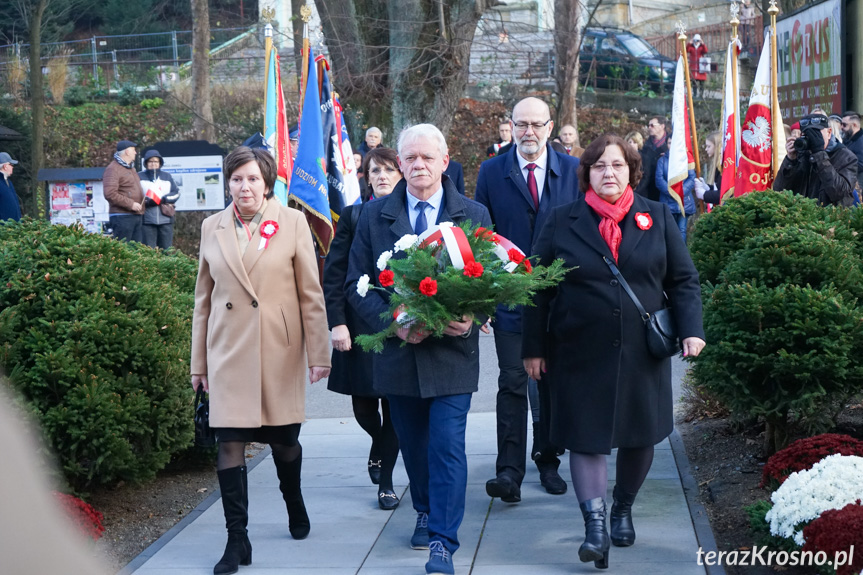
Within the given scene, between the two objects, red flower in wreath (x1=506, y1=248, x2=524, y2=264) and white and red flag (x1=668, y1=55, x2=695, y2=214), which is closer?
red flower in wreath (x1=506, y1=248, x2=524, y2=264)

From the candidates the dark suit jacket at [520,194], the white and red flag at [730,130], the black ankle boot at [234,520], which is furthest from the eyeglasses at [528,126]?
the white and red flag at [730,130]

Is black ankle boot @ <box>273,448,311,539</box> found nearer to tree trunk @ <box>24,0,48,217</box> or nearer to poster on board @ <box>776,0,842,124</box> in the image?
poster on board @ <box>776,0,842,124</box>

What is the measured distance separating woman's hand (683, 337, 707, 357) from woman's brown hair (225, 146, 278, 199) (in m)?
2.25

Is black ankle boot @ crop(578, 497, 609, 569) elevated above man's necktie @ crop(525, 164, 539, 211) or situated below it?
below

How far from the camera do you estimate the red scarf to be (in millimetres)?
5242

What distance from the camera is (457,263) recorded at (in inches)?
195

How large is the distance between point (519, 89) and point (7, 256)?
24260mm

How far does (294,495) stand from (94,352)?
1.41m

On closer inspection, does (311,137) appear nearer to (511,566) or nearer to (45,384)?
(45,384)

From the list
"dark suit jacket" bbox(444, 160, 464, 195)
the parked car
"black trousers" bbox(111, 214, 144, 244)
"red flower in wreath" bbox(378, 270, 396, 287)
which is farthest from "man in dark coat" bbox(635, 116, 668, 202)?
the parked car

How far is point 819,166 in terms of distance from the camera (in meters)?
9.72

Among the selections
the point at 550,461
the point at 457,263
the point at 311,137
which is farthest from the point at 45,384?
the point at 311,137

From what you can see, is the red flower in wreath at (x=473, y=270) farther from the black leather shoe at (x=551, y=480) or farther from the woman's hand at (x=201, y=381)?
the black leather shoe at (x=551, y=480)

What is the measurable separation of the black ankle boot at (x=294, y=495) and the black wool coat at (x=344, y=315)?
25.4 inches
